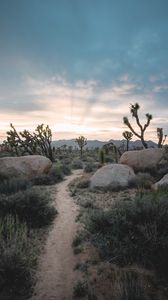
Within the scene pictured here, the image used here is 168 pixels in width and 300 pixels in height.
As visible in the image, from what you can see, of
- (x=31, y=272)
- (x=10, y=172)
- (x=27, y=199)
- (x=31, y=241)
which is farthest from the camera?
(x=10, y=172)

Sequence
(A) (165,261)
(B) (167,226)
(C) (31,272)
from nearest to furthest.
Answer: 1. (A) (165,261)
2. (C) (31,272)
3. (B) (167,226)

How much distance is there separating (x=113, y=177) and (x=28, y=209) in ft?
22.2

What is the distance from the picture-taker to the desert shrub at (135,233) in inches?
189

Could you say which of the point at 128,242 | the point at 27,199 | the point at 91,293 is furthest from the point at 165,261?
the point at 27,199

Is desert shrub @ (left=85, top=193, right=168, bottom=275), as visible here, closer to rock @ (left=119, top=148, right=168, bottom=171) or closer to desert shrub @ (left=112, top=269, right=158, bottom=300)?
desert shrub @ (left=112, top=269, right=158, bottom=300)

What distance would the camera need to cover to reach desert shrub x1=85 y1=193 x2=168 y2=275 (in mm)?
4793

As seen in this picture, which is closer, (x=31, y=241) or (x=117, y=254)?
(x=117, y=254)

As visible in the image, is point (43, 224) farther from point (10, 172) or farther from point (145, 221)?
point (10, 172)

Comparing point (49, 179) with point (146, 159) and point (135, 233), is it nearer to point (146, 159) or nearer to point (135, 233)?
point (146, 159)

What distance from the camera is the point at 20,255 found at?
4.72 meters

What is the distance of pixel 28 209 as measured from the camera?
7637 mm

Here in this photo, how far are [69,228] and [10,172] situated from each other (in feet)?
29.3

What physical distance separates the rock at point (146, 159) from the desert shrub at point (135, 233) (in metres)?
9.90

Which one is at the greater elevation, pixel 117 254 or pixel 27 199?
pixel 27 199
